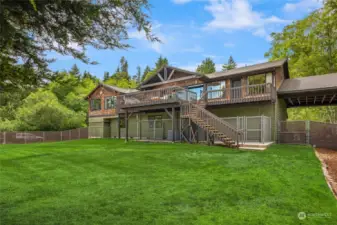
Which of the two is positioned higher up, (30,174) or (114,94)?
(114,94)

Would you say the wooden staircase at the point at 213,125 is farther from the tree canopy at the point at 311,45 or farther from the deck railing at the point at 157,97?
the tree canopy at the point at 311,45

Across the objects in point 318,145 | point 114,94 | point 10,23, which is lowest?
point 318,145

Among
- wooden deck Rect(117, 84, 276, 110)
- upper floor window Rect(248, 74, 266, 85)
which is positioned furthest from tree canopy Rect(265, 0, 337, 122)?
wooden deck Rect(117, 84, 276, 110)

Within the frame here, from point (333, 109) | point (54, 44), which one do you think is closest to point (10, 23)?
point (54, 44)

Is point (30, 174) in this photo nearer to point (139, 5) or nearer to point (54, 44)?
point (54, 44)

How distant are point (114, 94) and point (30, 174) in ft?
60.7

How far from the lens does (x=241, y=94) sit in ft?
53.8

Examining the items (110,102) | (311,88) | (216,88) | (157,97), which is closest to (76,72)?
(157,97)

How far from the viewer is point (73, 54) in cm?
300

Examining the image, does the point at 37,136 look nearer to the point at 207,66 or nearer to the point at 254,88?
the point at 254,88

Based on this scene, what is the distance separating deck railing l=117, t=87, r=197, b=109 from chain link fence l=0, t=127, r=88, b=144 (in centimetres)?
1118

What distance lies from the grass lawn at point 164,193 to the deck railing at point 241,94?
7.40 metres

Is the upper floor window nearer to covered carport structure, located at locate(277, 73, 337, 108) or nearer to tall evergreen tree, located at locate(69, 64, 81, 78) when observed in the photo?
covered carport structure, located at locate(277, 73, 337, 108)

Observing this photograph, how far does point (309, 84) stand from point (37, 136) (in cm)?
2617
